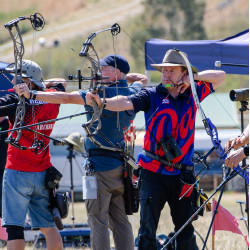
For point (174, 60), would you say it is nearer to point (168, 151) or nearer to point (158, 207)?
point (168, 151)

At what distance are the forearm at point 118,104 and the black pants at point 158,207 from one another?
544mm

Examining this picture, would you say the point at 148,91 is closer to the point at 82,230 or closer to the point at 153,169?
the point at 153,169

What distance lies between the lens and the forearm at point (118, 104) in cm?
499

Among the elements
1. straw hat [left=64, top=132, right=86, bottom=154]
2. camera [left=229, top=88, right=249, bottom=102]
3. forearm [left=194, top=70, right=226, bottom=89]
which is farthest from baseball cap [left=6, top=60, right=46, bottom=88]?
straw hat [left=64, top=132, right=86, bottom=154]

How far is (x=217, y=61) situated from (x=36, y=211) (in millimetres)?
2577

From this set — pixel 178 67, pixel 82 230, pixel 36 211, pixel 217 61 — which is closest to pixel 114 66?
pixel 178 67

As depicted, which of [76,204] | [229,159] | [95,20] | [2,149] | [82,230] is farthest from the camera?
[95,20]

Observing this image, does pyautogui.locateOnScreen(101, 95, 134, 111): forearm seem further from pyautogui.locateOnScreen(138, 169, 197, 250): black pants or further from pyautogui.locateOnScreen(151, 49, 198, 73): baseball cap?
pyautogui.locateOnScreen(138, 169, 197, 250): black pants

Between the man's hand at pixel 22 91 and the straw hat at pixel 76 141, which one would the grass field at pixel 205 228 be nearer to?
the straw hat at pixel 76 141

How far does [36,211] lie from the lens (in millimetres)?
5758

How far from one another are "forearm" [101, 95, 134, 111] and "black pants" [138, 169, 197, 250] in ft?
1.78

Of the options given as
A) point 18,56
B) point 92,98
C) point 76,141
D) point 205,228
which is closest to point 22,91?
point 92,98

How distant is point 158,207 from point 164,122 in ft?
2.01

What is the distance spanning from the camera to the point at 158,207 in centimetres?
527
